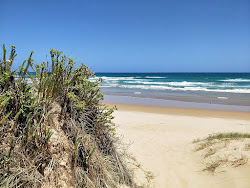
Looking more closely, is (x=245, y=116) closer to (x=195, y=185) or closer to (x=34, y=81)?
(x=195, y=185)

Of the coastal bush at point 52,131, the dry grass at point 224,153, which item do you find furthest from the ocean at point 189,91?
the dry grass at point 224,153

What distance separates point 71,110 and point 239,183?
332 cm

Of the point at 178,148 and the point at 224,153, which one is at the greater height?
the point at 224,153

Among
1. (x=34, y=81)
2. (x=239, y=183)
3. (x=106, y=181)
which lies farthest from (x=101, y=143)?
(x=239, y=183)

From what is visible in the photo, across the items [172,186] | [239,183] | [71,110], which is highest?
[71,110]

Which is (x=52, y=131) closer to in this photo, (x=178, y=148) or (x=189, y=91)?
(x=178, y=148)

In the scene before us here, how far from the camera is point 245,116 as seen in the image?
1089 cm

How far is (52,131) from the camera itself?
8.32 ft

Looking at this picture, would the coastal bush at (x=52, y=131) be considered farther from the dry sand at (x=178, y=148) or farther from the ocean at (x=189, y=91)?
the ocean at (x=189, y=91)

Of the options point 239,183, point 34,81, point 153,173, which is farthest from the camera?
point 153,173

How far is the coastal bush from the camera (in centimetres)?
221

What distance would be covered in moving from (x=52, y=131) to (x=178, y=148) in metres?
4.35

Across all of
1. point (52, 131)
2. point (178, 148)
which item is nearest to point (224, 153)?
point (178, 148)

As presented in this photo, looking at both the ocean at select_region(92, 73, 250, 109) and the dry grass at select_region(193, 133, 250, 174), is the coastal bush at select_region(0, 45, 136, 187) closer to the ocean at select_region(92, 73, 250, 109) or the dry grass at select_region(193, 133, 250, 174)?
the dry grass at select_region(193, 133, 250, 174)
